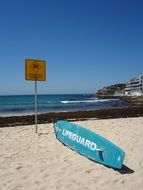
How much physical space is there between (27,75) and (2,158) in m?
3.91

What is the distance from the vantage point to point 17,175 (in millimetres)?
5410

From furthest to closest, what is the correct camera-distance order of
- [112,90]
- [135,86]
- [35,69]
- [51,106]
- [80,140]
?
[112,90] → [135,86] → [51,106] → [35,69] → [80,140]

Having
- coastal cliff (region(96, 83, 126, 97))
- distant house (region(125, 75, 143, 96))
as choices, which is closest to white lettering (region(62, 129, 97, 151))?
distant house (region(125, 75, 143, 96))

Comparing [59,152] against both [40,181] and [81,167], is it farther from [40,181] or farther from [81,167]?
[40,181]

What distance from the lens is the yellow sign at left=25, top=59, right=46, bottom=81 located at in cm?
984

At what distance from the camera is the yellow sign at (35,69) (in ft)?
32.3

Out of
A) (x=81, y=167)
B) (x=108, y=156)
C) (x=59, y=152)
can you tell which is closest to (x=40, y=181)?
(x=81, y=167)

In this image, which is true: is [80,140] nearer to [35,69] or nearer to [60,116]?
[35,69]

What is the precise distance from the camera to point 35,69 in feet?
32.9

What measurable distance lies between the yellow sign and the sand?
2538mm

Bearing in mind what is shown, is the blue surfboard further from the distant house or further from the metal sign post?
the distant house

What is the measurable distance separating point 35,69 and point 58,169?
5.04 meters

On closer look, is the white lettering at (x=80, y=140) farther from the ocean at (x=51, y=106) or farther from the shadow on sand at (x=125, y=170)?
the ocean at (x=51, y=106)

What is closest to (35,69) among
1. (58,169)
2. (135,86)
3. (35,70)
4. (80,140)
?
(35,70)
